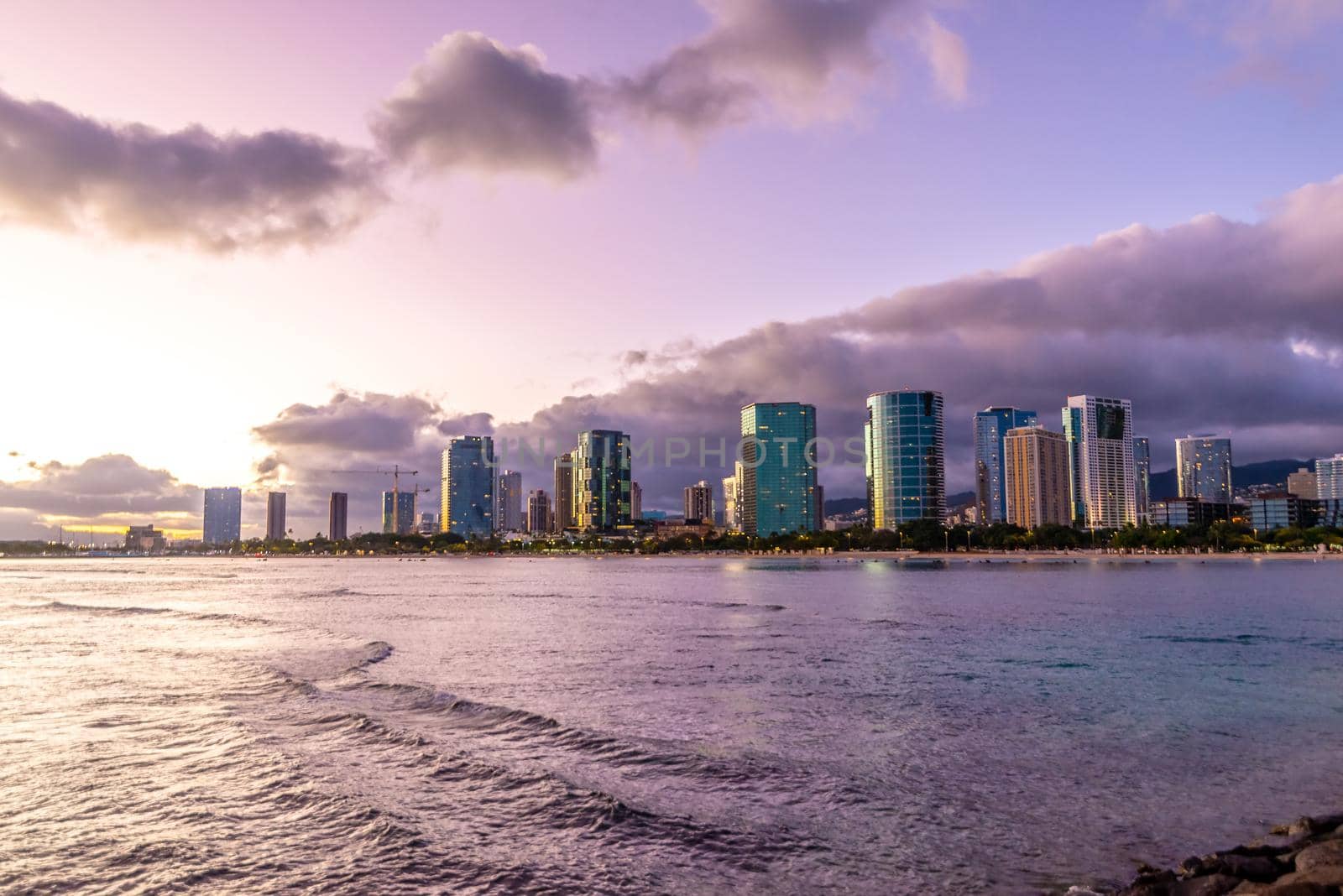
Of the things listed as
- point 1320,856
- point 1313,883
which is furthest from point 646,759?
point 1313,883

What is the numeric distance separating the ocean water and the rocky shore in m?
1.32

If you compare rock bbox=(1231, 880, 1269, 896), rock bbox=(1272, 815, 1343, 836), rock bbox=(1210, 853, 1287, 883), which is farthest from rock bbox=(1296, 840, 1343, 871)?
rock bbox=(1272, 815, 1343, 836)

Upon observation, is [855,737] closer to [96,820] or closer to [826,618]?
[96,820]

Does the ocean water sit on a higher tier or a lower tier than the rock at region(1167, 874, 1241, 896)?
lower

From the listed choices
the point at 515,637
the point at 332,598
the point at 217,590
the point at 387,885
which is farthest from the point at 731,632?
the point at 217,590

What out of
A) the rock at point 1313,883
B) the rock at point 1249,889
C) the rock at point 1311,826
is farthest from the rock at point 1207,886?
the rock at point 1311,826

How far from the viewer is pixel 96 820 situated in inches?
747

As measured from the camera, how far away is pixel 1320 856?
46.2 feet

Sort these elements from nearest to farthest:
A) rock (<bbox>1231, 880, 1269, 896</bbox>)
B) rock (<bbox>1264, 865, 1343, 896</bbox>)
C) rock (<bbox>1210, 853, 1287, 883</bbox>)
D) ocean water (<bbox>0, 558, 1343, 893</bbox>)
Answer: rock (<bbox>1264, 865, 1343, 896</bbox>) < rock (<bbox>1231, 880, 1269, 896</bbox>) < rock (<bbox>1210, 853, 1287, 883</bbox>) < ocean water (<bbox>0, 558, 1343, 893</bbox>)

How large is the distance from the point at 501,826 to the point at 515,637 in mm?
41880

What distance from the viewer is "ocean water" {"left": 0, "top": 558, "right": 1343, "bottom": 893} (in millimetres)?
16828

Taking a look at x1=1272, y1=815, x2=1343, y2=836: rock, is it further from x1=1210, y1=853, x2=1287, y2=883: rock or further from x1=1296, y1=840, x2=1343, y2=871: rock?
x1=1210, y1=853, x2=1287, y2=883: rock

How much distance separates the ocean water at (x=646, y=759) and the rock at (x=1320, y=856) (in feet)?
10.2

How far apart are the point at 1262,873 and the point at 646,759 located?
15429 millimetres
